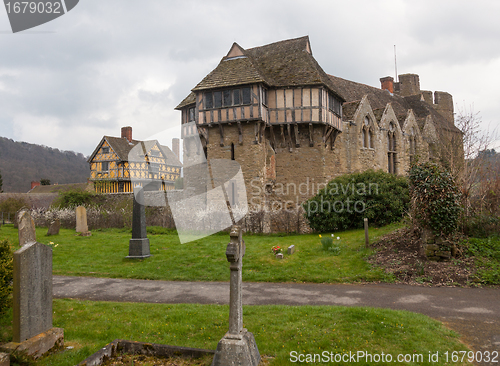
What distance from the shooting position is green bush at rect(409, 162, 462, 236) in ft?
29.8

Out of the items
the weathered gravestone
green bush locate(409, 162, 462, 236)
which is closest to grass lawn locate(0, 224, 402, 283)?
green bush locate(409, 162, 462, 236)

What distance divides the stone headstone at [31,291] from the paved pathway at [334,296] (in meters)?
3.21

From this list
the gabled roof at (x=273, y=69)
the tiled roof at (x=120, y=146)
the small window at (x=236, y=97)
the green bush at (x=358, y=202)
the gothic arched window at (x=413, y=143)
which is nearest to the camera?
the green bush at (x=358, y=202)

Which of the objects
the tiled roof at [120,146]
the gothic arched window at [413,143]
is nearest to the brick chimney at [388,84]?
the gothic arched window at [413,143]

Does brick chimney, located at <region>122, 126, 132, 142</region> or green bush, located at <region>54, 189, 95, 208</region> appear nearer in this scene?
green bush, located at <region>54, 189, 95, 208</region>

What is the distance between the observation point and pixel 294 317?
5820 mm

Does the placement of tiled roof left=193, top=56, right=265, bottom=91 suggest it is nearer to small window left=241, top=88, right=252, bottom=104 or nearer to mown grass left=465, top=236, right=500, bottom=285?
small window left=241, top=88, right=252, bottom=104

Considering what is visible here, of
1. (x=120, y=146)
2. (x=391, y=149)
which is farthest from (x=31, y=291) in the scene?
(x=120, y=146)

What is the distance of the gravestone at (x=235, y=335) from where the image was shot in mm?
3873

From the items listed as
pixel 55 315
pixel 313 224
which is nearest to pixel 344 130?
pixel 313 224

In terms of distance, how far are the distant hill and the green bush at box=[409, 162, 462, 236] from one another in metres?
60.6

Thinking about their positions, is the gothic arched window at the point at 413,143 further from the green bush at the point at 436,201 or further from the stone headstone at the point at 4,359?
the stone headstone at the point at 4,359

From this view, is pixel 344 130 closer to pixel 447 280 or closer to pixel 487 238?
pixel 487 238

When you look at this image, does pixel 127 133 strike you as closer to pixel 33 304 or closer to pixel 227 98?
pixel 227 98
